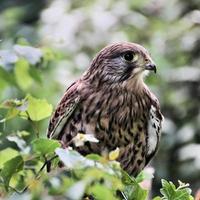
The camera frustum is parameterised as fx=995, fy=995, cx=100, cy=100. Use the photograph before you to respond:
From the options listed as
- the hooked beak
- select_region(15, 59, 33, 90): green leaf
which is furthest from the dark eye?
select_region(15, 59, 33, 90): green leaf

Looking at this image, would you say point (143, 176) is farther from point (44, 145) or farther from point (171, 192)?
point (44, 145)

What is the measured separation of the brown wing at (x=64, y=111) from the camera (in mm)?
4441

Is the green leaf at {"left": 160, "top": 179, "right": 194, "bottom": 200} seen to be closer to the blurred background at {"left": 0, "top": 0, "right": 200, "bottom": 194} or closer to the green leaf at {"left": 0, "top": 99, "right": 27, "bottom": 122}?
the green leaf at {"left": 0, "top": 99, "right": 27, "bottom": 122}

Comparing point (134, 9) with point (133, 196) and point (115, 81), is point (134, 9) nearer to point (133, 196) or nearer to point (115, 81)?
point (115, 81)

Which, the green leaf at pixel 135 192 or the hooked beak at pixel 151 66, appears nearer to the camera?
the green leaf at pixel 135 192

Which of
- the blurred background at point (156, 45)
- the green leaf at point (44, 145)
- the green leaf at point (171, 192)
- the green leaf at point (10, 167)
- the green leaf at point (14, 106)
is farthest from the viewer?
the blurred background at point (156, 45)

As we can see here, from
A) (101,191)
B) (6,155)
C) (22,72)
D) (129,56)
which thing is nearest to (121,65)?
(129,56)

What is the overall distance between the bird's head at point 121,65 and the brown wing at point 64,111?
0.22 metres

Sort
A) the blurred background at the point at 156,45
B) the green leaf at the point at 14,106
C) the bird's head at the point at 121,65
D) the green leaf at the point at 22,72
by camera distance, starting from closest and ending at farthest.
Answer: the green leaf at the point at 14,106
the green leaf at the point at 22,72
the bird's head at the point at 121,65
the blurred background at the point at 156,45

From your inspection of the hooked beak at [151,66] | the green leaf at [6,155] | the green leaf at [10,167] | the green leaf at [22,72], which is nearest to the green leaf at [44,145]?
the green leaf at [10,167]

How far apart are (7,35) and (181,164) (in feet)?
5.73

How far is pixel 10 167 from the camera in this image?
2.81m

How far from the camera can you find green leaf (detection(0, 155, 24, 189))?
2.77 metres

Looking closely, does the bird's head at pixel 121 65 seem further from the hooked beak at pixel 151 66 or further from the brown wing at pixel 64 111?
the brown wing at pixel 64 111
